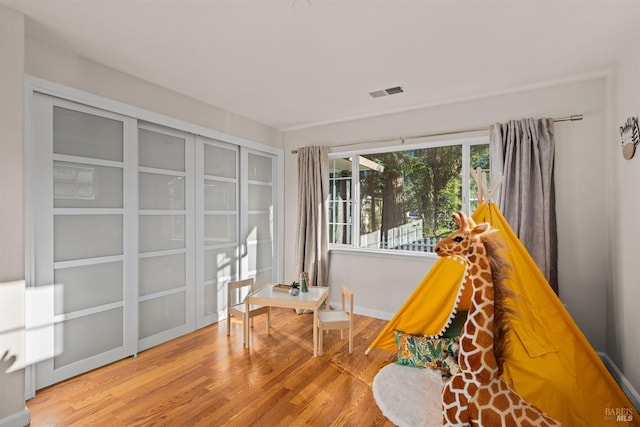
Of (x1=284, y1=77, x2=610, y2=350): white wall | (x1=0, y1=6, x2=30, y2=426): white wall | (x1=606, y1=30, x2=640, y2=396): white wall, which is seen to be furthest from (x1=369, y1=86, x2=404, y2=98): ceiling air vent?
(x1=0, y1=6, x2=30, y2=426): white wall

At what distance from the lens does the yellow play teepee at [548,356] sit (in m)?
1.91

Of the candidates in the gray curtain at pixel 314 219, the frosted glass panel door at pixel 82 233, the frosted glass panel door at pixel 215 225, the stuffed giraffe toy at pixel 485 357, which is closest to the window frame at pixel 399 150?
the gray curtain at pixel 314 219

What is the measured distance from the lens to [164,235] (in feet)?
10.5

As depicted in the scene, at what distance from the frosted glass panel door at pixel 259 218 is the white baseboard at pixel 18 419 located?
2348 mm

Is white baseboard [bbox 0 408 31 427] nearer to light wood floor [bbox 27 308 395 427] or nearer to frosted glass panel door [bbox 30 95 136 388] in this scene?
light wood floor [bbox 27 308 395 427]

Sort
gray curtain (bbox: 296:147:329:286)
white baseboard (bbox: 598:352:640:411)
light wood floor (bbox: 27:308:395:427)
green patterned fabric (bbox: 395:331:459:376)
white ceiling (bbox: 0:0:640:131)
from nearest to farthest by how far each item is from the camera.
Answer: white ceiling (bbox: 0:0:640:131)
light wood floor (bbox: 27:308:395:427)
white baseboard (bbox: 598:352:640:411)
green patterned fabric (bbox: 395:331:459:376)
gray curtain (bbox: 296:147:329:286)

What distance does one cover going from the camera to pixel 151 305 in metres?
3.07

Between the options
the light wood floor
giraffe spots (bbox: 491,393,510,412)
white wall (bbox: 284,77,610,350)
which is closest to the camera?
giraffe spots (bbox: 491,393,510,412)

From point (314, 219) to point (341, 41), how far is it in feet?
7.77

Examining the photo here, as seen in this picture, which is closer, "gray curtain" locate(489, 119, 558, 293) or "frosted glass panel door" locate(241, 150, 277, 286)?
"gray curtain" locate(489, 119, 558, 293)

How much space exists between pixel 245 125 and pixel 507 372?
146 inches

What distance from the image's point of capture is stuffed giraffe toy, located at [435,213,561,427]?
151 cm

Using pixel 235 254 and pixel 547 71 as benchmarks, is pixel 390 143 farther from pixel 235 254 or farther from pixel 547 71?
pixel 235 254

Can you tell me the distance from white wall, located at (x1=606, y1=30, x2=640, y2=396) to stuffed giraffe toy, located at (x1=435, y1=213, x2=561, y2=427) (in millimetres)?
1278
